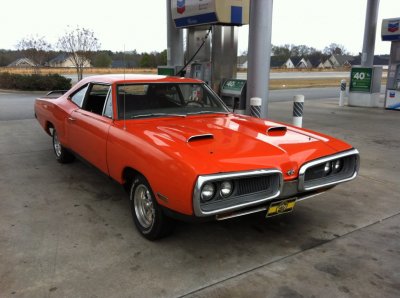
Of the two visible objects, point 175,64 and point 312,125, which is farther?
point 175,64

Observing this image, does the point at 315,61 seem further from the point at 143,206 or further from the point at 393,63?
the point at 143,206

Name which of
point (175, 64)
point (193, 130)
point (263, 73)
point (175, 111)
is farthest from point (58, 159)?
point (175, 64)

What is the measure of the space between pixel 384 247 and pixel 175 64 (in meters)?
8.93

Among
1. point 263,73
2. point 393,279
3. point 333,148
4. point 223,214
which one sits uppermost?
point 263,73

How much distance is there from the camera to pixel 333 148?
12.3ft

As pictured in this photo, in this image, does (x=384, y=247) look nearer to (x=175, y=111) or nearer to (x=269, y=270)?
(x=269, y=270)

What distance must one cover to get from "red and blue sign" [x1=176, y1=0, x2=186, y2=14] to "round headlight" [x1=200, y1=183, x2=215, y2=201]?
7.31 m

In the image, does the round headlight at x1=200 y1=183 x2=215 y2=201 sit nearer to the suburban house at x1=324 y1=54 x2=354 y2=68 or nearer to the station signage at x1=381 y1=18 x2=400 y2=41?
the station signage at x1=381 y1=18 x2=400 y2=41

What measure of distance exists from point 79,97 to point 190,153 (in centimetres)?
290

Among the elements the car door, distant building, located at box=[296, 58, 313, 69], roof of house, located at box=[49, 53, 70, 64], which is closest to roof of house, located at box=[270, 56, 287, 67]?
distant building, located at box=[296, 58, 313, 69]

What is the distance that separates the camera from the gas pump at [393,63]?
13258 mm

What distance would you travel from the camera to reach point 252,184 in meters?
3.21

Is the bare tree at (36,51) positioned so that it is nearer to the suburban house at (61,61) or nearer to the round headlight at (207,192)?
the suburban house at (61,61)

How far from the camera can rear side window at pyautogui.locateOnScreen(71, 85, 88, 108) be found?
5.31 meters
